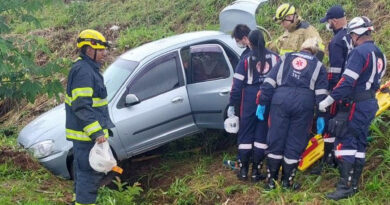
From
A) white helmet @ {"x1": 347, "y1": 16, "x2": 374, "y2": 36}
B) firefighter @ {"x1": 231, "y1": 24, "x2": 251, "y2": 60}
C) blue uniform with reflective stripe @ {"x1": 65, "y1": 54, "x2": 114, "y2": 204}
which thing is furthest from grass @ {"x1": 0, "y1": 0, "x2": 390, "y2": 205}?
firefighter @ {"x1": 231, "y1": 24, "x2": 251, "y2": 60}

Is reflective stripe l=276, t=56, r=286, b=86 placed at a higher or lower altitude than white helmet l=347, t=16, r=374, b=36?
lower

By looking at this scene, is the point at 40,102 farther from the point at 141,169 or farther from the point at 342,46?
the point at 342,46

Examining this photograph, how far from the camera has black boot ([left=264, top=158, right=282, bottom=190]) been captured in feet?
17.1

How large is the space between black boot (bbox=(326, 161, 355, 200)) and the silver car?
Result: 6.49 feet

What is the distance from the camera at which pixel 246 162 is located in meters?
5.67

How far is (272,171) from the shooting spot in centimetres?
529

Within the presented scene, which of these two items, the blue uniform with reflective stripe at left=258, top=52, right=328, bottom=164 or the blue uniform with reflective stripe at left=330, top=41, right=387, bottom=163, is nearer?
the blue uniform with reflective stripe at left=330, top=41, right=387, bottom=163

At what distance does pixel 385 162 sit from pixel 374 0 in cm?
485

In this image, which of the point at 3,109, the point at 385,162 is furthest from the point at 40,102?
the point at 385,162

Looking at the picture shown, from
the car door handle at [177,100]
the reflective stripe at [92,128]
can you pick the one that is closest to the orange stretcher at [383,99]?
the car door handle at [177,100]

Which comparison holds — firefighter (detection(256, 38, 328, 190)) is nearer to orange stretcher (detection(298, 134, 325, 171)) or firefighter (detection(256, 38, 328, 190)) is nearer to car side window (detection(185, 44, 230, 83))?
orange stretcher (detection(298, 134, 325, 171))

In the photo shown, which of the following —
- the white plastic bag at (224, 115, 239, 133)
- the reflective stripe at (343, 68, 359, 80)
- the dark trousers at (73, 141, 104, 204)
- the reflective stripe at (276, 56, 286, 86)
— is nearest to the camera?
the reflective stripe at (343, 68, 359, 80)

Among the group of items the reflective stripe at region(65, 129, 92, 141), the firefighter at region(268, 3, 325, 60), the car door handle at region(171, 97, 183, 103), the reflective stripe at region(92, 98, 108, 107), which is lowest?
the car door handle at region(171, 97, 183, 103)

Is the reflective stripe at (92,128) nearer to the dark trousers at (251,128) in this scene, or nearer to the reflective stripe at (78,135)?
the reflective stripe at (78,135)
